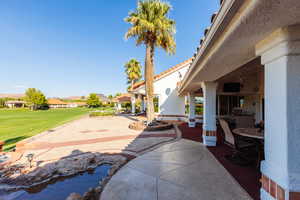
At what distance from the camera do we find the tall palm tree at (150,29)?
30.3 feet

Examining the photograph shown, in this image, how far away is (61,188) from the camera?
10.1ft

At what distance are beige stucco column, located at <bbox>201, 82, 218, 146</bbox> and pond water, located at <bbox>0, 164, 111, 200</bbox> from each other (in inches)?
170

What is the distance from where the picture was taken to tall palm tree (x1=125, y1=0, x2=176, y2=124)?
9246mm

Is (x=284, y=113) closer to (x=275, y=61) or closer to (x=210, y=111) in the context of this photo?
(x=275, y=61)

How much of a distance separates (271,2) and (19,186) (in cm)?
560

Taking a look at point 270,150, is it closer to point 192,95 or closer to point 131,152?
point 131,152

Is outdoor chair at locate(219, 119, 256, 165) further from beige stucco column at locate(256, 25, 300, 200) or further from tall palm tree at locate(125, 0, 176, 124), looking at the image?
tall palm tree at locate(125, 0, 176, 124)

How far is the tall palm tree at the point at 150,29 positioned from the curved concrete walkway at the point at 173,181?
6282 millimetres

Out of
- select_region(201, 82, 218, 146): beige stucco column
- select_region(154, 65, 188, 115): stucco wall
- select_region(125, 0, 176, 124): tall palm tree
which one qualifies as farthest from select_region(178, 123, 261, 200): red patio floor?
select_region(154, 65, 188, 115): stucco wall

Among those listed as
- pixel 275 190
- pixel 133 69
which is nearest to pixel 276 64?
pixel 275 190

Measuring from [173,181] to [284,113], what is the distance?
8.53 feet

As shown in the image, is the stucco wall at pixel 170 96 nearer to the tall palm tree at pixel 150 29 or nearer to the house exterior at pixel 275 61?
the tall palm tree at pixel 150 29

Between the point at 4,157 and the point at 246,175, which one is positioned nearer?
the point at 246,175

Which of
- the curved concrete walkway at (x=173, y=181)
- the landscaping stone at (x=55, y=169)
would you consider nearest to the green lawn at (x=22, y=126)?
the landscaping stone at (x=55, y=169)
